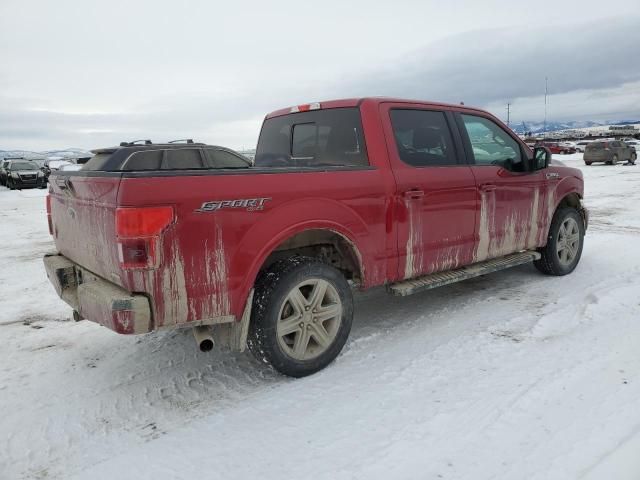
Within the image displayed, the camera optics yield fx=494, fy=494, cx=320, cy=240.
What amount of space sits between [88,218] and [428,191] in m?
2.47

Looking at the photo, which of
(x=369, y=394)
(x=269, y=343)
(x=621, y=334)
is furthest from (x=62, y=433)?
(x=621, y=334)

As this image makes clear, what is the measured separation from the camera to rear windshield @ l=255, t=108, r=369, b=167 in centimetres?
384

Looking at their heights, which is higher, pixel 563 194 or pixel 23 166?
pixel 23 166

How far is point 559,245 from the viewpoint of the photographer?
18.1 ft

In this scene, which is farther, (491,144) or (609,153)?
(609,153)

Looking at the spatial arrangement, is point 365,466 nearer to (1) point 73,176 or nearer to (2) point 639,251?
(1) point 73,176

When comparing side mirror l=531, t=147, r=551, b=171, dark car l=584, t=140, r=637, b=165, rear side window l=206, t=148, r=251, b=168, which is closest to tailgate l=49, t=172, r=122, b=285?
side mirror l=531, t=147, r=551, b=171

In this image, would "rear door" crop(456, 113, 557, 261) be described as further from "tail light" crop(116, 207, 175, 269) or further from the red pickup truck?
"tail light" crop(116, 207, 175, 269)

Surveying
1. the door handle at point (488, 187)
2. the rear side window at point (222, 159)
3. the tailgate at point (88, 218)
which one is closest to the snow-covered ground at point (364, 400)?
the tailgate at point (88, 218)

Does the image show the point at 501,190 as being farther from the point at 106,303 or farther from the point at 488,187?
the point at 106,303

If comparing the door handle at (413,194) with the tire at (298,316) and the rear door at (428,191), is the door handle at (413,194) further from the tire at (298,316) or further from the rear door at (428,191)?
the tire at (298,316)

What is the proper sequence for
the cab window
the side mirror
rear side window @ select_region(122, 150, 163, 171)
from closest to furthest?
1. the cab window
2. the side mirror
3. rear side window @ select_region(122, 150, 163, 171)

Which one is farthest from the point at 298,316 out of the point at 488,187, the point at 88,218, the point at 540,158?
the point at 540,158

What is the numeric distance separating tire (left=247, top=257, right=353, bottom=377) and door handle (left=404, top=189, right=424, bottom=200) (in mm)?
852
